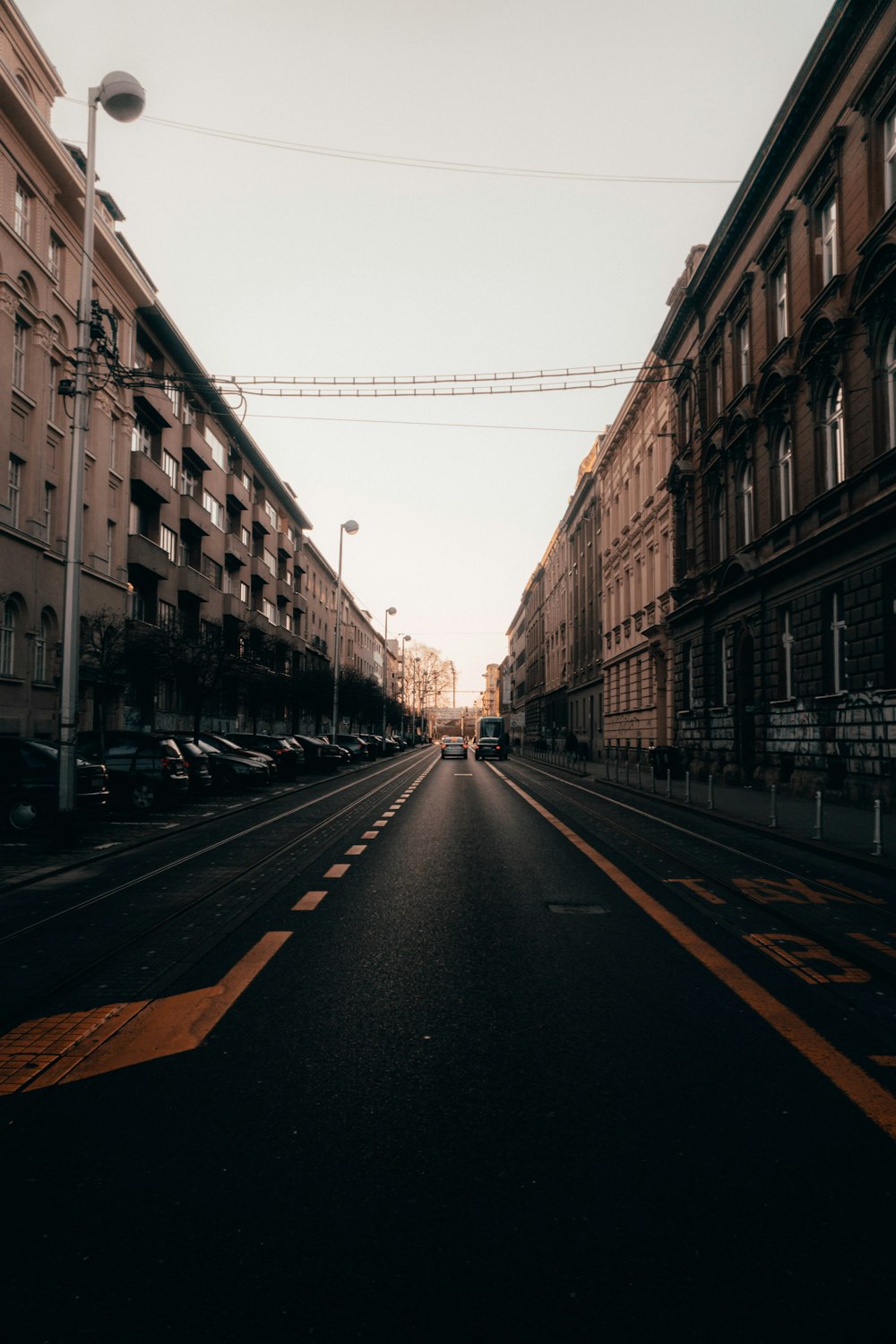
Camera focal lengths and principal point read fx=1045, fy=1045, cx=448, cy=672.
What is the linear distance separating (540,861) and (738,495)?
20.3 metres

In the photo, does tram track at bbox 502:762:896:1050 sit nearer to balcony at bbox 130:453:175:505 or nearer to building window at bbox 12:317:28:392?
building window at bbox 12:317:28:392

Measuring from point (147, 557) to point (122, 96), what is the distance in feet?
82.9

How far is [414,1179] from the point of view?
3.32 m

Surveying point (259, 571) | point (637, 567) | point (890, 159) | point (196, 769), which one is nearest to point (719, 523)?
point (890, 159)

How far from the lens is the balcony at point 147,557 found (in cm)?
3706

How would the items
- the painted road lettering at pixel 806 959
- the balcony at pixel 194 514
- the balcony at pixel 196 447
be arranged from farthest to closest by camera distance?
the balcony at pixel 196 447
the balcony at pixel 194 514
the painted road lettering at pixel 806 959

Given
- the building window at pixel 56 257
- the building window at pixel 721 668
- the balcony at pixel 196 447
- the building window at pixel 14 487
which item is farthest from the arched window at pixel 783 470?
the balcony at pixel 196 447

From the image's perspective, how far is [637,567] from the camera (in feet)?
151

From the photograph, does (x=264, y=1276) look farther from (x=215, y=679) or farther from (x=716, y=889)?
(x=215, y=679)

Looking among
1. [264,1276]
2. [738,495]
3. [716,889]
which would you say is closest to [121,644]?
[738,495]

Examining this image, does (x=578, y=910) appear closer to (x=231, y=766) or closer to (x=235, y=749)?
(x=231, y=766)

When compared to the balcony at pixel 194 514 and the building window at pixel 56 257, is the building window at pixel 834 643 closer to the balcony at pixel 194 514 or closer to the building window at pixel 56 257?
the building window at pixel 56 257

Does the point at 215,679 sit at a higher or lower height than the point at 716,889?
higher

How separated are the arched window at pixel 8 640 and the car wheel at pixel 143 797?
961 centimetres
